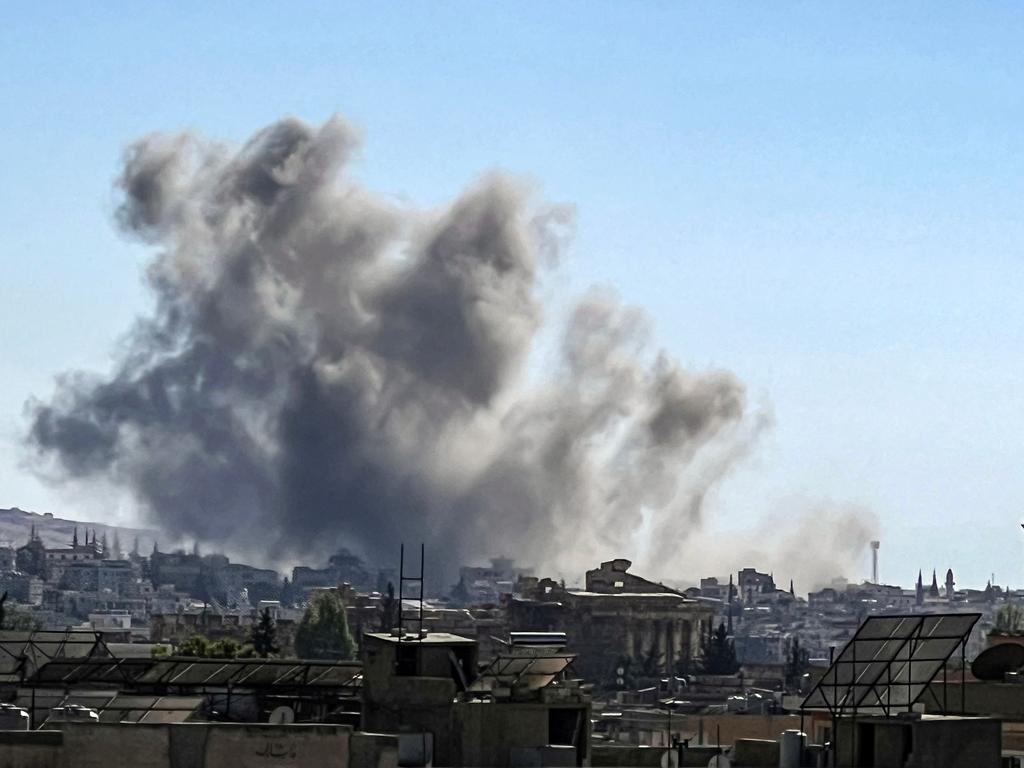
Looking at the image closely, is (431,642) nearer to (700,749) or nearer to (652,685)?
(700,749)

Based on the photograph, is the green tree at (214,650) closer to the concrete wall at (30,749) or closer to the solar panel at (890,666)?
the solar panel at (890,666)

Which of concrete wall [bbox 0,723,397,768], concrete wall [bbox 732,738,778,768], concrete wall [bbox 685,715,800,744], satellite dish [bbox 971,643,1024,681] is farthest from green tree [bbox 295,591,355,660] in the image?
concrete wall [bbox 0,723,397,768]

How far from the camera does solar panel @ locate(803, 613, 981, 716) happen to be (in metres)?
20.1

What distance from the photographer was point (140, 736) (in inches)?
701

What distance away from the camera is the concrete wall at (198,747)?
17656 millimetres

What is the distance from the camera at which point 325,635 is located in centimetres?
11975

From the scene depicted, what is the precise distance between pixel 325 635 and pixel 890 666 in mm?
100372

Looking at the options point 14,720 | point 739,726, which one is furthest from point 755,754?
point 739,726

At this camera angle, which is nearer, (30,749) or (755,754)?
(30,749)

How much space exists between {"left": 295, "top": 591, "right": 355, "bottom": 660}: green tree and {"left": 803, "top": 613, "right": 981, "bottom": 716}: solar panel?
93.9m

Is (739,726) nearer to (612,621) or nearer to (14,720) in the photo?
(14,720)

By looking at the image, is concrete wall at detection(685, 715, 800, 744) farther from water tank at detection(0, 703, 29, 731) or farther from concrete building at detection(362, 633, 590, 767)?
water tank at detection(0, 703, 29, 731)

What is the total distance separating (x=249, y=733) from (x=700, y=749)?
785cm

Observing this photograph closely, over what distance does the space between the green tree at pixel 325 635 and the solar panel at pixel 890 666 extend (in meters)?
93.9
